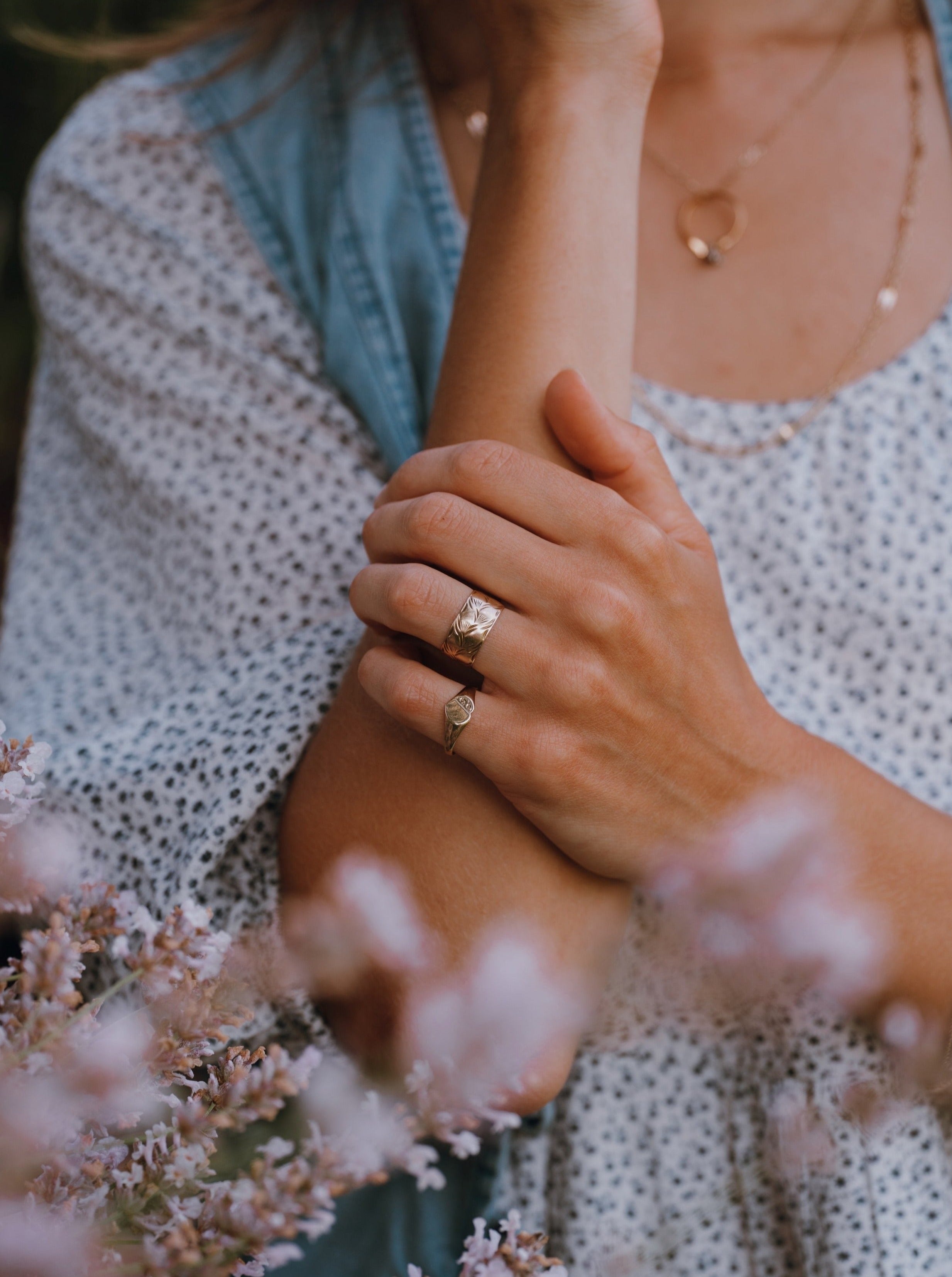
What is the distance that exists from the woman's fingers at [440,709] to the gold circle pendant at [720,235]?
659 millimetres

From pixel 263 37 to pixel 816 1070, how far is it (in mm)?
1259

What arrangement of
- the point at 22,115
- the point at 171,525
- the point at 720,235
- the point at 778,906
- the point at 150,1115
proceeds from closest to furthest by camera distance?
the point at 150,1115, the point at 778,906, the point at 171,525, the point at 720,235, the point at 22,115

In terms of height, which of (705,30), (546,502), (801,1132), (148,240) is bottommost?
(801,1132)

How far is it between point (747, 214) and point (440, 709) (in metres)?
0.75

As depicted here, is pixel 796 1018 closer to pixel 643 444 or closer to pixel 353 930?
pixel 353 930

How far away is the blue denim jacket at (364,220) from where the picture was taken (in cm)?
88

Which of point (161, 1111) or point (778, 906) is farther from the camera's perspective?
point (778, 906)

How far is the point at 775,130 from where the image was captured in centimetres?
114

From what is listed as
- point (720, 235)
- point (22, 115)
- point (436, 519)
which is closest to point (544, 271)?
point (436, 519)

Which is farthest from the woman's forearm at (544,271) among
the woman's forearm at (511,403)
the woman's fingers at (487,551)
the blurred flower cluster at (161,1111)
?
the blurred flower cluster at (161,1111)

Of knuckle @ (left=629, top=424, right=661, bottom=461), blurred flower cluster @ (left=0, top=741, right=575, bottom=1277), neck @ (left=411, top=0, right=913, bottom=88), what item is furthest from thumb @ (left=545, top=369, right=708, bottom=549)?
neck @ (left=411, top=0, right=913, bottom=88)

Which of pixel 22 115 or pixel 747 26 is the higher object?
pixel 747 26

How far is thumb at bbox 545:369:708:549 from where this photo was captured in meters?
0.70

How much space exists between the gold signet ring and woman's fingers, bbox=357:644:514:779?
28mm
